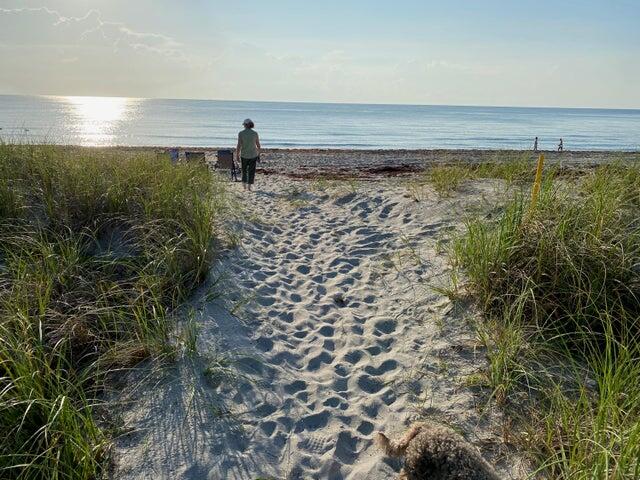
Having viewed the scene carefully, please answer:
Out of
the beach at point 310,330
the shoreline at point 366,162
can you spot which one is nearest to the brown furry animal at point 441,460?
the beach at point 310,330

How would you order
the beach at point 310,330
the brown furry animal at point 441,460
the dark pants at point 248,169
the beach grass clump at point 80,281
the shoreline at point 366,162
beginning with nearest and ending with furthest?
the brown furry animal at point 441,460
the beach grass clump at point 80,281
the beach at point 310,330
the dark pants at point 248,169
the shoreline at point 366,162

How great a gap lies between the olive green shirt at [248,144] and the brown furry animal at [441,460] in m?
8.80

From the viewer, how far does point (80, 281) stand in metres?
4.38

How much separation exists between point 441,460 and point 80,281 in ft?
12.4

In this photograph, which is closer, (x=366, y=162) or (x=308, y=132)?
(x=366, y=162)

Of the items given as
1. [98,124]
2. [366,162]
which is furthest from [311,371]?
[98,124]

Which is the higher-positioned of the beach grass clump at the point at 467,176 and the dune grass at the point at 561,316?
the beach grass clump at the point at 467,176

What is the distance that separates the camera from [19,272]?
392 cm

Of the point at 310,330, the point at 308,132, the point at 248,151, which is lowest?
the point at 310,330

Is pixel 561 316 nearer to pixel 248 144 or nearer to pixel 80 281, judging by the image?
pixel 80 281

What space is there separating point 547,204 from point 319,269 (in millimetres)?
2765

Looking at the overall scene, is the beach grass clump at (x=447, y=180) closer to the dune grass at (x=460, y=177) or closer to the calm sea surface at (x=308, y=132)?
the dune grass at (x=460, y=177)

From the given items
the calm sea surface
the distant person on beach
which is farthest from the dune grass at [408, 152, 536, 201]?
the calm sea surface

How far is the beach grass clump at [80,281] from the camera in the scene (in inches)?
104
